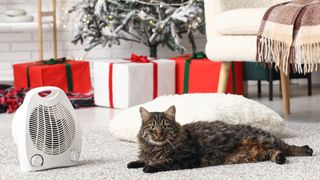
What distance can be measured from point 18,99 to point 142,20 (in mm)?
1016

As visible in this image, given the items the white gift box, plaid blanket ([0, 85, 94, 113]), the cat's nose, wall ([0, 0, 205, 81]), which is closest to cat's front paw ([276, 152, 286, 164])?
the cat's nose

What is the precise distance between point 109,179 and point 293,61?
122cm

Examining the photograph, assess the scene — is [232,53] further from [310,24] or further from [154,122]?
[154,122]

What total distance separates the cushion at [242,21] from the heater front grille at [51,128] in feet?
3.85

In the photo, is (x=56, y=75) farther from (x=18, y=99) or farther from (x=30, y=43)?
(x=30, y=43)

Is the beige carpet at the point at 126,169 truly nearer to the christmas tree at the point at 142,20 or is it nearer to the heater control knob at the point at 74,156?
the heater control knob at the point at 74,156

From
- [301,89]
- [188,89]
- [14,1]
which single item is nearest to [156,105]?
[188,89]

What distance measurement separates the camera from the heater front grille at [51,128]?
7.23 feet

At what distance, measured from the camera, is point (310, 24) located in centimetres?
296

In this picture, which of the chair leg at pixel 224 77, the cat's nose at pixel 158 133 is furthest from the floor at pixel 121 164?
the chair leg at pixel 224 77

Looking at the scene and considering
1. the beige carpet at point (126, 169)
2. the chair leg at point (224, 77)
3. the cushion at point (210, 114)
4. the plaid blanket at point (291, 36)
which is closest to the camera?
the beige carpet at point (126, 169)

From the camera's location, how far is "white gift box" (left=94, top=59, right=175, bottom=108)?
3.89 meters

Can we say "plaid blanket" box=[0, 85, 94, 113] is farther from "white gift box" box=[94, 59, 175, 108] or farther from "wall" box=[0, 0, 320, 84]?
"wall" box=[0, 0, 320, 84]

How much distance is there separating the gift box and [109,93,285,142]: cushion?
113cm
